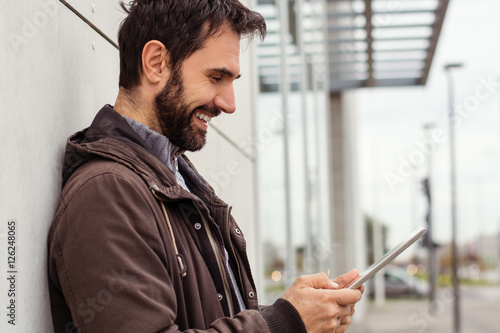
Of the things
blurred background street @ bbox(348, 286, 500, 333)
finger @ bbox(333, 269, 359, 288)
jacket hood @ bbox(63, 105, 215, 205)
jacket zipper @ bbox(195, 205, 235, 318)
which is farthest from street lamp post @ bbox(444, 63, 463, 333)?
jacket hood @ bbox(63, 105, 215, 205)

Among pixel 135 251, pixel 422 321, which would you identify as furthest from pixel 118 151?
pixel 422 321

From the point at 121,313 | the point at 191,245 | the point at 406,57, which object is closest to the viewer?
the point at 121,313

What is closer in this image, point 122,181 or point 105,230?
point 105,230

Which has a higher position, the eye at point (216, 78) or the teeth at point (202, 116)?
the eye at point (216, 78)

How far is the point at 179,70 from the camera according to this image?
1.86m

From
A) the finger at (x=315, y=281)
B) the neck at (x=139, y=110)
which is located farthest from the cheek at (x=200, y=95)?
the finger at (x=315, y=281)

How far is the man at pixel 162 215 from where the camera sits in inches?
55.7

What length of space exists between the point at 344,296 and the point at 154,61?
77cm

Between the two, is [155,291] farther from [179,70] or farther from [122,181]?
[179,70]

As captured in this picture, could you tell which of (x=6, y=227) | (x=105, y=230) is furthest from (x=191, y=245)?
(x=6, y=227)

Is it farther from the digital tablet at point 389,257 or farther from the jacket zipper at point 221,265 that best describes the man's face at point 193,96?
the digital tablet at point 389,257

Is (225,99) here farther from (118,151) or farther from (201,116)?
(118,151)

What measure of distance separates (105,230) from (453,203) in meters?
14.3

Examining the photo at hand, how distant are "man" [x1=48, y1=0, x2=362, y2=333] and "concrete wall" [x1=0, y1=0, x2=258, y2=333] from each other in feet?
0.18
